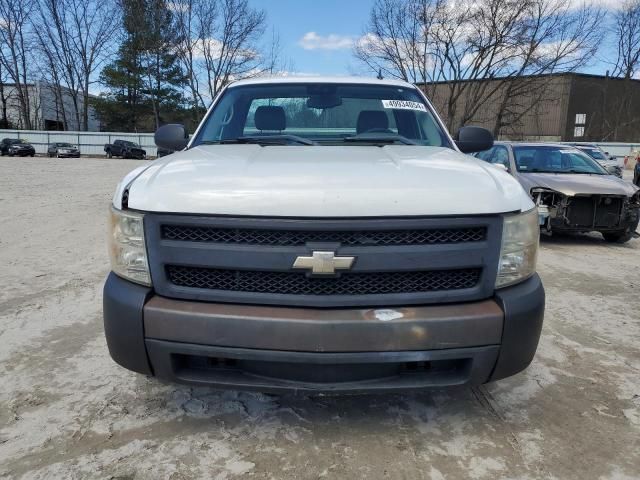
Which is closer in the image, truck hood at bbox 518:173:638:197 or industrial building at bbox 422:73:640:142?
truck hood at bbox 518:173:638:197

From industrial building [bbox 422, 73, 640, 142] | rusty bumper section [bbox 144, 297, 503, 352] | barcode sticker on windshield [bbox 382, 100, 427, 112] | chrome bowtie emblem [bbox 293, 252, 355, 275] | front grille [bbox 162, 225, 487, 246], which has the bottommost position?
rusty bumper section [bbox 144, 297, 503, 352]

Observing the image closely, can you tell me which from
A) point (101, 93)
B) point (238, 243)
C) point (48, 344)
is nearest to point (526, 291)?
point (238, 243)

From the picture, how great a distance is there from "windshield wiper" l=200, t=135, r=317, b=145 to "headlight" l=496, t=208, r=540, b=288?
54.0 inches

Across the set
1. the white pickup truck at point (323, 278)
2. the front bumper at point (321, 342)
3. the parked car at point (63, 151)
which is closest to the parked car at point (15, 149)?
the parked car at point (63, 151)

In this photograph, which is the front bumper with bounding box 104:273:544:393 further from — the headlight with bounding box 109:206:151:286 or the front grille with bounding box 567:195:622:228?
the front grille with bounding box 567:195:622:228

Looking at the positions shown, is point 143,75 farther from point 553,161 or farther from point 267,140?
point 267,140

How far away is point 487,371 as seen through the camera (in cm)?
213

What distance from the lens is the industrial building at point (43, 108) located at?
169 feet

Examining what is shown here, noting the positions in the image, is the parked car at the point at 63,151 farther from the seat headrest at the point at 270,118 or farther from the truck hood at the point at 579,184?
the seat headrest at the point at 270,118

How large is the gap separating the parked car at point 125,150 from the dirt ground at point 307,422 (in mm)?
39052

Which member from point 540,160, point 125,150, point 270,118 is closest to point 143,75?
point 125,150

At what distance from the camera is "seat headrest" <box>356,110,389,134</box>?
3.47 m

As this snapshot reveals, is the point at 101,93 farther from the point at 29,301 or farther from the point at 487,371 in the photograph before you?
the point at 487,371

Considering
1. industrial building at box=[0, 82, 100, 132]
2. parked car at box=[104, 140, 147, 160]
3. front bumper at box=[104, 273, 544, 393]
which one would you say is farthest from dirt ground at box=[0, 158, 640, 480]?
industrial building at box=[0, 82, 100, 132]
